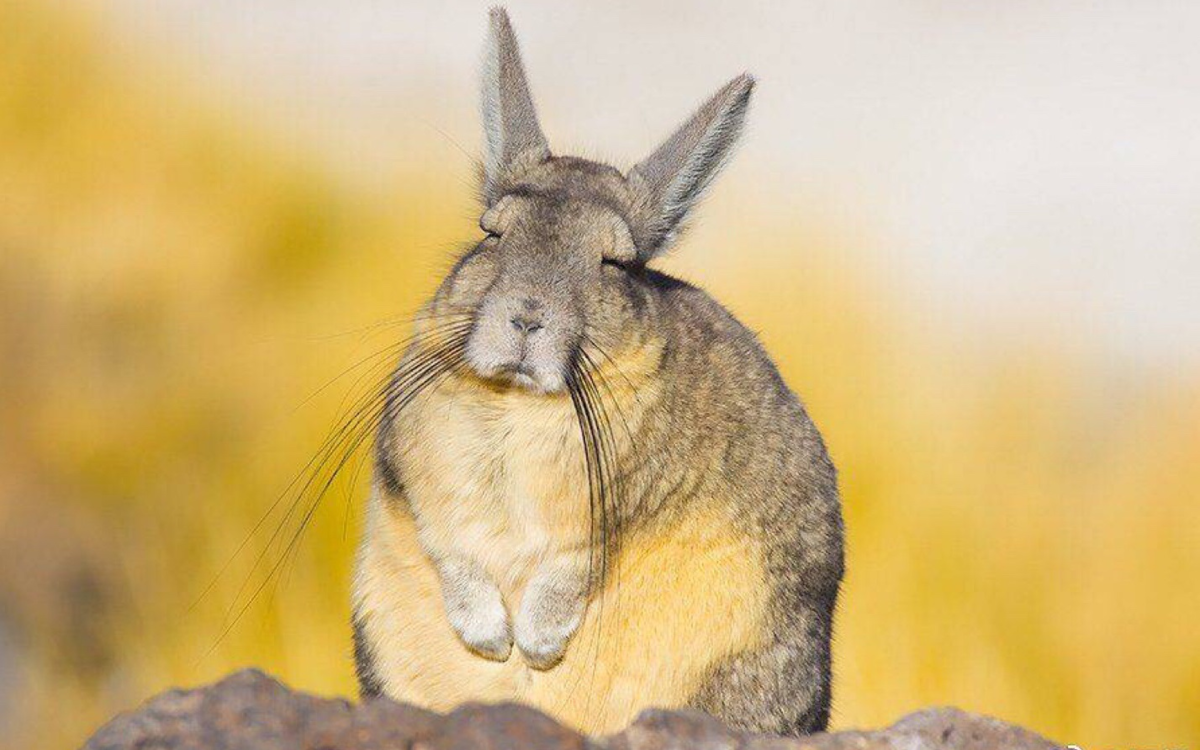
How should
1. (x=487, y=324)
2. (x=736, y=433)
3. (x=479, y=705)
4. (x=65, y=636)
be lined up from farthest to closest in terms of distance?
(x=65, y=636)
(x=736, y=433)
(x=487, y=324)
(x=479, y=705)

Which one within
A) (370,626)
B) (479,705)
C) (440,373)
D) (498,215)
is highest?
(498,215)

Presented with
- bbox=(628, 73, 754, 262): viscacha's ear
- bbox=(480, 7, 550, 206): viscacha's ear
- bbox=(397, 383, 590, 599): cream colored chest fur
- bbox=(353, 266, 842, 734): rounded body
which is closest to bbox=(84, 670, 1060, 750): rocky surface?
bbox=(353, 266, 842, 734): rounded body

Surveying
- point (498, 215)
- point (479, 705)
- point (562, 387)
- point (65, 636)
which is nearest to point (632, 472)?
point (562, 387)

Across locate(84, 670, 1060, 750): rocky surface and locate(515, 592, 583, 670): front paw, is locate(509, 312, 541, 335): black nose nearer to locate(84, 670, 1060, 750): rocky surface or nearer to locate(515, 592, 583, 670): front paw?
locate(515, 592, 583, 670): front paw

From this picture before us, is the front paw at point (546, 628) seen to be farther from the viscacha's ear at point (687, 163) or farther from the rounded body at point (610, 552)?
the viscacha's ear at point (687, 163)

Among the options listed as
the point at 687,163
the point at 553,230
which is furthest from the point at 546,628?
the point at 687,163

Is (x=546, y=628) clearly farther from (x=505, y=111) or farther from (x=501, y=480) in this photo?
(x=505, y=111)

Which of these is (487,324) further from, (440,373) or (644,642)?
(644,642)
